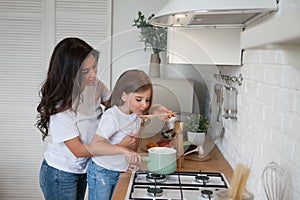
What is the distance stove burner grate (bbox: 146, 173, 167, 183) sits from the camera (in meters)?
1.50

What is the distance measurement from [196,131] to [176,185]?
0.42 meters

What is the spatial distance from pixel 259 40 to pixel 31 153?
2.67m

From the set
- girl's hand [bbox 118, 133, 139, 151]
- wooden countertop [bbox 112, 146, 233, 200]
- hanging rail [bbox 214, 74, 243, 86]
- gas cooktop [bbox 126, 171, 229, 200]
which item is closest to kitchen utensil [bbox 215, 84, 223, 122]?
hanging rail [bbox 214, 74, 243, 86]

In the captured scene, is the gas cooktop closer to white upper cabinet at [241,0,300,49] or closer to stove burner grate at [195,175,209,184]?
stove burner grate at [195,175,209,184]

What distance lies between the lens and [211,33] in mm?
1633

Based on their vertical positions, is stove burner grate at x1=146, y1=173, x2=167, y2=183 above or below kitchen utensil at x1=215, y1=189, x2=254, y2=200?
below

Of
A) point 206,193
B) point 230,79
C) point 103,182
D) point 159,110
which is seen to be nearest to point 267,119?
point 206,193

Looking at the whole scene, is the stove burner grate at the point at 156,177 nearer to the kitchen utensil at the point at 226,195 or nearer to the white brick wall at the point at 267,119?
the white brick wall at the point at 267,119

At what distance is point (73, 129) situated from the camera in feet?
5.61

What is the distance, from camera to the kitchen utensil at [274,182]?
3.31ft

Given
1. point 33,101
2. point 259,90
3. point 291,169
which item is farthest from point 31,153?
point 291,169

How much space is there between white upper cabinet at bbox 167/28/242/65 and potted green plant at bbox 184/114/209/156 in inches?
13.3

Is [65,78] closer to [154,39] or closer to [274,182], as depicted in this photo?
[154,39]

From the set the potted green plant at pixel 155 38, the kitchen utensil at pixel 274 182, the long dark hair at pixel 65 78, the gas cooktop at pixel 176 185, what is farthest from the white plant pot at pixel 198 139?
the kitchen utensil at pixel 274 182
